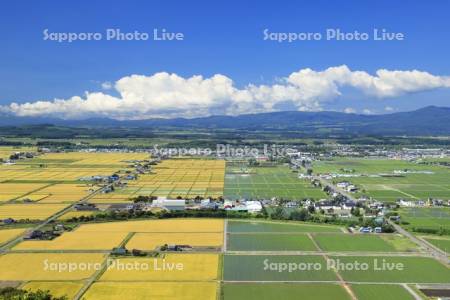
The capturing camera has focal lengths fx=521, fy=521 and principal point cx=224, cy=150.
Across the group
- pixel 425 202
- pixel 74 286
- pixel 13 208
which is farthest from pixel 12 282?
pixel 425 202

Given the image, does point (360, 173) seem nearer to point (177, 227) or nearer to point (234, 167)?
point (234, 167)

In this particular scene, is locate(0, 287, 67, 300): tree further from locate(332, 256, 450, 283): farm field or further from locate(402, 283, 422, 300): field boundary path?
locate(402, 283, 422, 300): field boundary path

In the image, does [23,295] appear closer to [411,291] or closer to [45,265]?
[45,265]

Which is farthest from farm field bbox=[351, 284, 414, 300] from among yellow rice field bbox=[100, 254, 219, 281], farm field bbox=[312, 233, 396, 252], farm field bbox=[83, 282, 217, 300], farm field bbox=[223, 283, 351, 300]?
yellow rice field bbox=[100, 254, 219, 281]

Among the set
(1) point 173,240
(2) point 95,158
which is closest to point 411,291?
(1) point 173,240

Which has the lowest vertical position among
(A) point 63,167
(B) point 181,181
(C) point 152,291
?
(C) point 152,291

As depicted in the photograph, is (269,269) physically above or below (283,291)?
above
